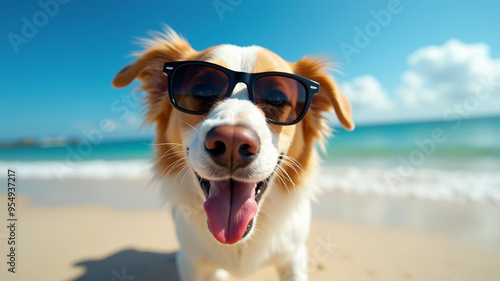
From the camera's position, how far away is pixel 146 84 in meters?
2.06

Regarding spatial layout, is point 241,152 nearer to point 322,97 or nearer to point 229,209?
point 229,209

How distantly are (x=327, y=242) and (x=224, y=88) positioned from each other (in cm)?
254

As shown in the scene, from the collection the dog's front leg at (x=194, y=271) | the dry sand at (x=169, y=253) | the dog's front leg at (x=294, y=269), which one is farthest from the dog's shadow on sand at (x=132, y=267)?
the dog's front leg at (x=294, y=269)

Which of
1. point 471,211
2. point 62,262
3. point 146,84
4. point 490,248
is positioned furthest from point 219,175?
point 471,211

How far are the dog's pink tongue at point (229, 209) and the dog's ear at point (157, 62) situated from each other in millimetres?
933

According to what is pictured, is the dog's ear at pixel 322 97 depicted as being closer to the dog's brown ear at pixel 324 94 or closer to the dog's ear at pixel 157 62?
the dog's brown ear at pixel 324 94

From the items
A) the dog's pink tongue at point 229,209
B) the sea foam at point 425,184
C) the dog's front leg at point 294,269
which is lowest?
the dog's front leg at point 294,269

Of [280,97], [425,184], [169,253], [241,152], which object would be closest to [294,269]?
[241,152]

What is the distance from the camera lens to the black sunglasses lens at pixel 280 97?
64.2 inches

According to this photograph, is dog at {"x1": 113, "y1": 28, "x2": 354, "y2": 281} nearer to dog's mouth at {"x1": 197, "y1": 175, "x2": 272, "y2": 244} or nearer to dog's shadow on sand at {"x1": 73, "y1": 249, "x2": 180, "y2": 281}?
A: dog's mouth at {"x1": 197, "y1": 175, "x2": 272, "y2": 244}

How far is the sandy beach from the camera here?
2516 millimetres

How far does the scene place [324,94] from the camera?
1.99 metres

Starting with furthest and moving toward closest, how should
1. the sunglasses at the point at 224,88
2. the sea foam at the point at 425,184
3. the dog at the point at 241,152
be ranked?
the sea foam at the point at 425,184 < the sunglasses at the point at 224,88 < the dog at the point at 241,152

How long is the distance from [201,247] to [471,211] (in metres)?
4.35
